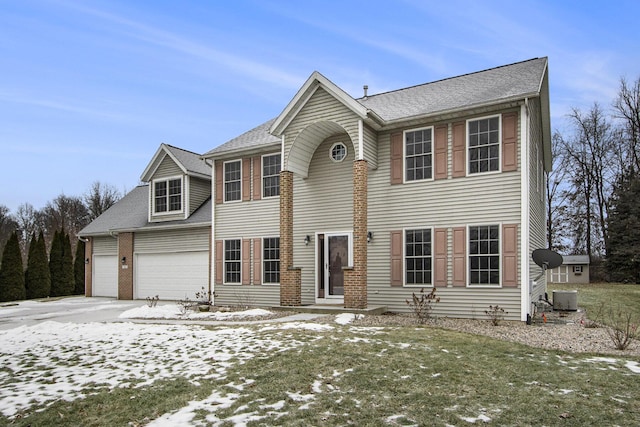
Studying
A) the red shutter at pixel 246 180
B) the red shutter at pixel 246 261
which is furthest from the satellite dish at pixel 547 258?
the red shutter at pixel 246 180

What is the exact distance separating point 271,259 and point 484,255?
666 cm

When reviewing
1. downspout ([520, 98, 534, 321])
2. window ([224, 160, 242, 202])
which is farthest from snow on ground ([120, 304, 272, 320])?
downspout ([520, 98, 534, 321])

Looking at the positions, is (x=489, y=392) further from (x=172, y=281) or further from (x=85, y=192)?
(x=85, y=192)

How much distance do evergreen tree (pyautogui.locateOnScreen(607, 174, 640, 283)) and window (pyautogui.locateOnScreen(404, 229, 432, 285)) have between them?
2262 cm

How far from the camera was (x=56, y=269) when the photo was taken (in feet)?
85.2

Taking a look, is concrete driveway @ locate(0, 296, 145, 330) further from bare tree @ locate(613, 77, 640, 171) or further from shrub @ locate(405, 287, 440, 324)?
bare tree @ locate(613, 77, 640, 171)

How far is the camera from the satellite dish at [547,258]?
12.4m

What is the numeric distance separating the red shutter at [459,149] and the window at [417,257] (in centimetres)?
172

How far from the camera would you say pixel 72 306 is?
1788 cm

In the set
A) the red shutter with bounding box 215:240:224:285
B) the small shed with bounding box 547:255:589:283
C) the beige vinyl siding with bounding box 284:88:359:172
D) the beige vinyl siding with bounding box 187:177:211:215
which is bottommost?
the small shed with bounding box 547:255:589:283

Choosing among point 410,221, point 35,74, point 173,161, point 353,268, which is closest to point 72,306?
point 173,161

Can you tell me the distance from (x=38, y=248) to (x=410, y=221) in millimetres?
20813

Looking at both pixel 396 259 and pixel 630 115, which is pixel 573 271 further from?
pixel 396 259

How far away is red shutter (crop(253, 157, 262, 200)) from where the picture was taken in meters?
16.0
